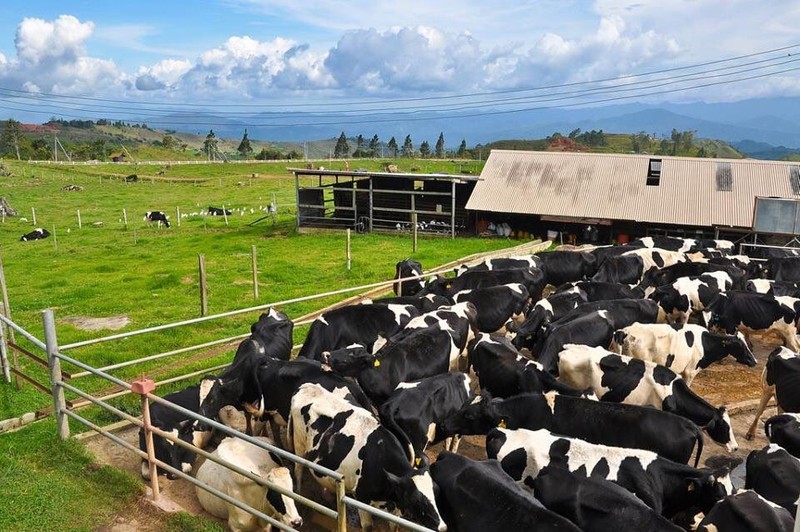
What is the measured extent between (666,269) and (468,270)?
18.3 ft

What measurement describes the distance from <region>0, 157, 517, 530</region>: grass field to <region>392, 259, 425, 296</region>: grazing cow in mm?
1949

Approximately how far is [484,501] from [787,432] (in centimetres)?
442

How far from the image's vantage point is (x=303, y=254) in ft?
83.1

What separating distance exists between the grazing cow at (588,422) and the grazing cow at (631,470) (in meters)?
0.75

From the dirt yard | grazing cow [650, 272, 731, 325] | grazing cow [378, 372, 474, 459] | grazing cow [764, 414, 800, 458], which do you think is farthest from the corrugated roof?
grazing cow [378, 372, 474, 459]

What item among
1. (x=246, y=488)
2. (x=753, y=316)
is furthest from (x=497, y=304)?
(x=246, y=488)

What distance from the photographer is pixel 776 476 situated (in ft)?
22.4

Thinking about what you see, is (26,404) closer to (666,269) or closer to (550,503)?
(550,503)

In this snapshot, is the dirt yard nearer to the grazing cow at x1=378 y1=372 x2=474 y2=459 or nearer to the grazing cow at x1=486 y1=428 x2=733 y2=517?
the grazing cow at x1=378 y1=372 x2=474 y2=459

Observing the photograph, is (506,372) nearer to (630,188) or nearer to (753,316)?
(753,316)

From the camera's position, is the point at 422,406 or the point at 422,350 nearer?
the point at 422,406

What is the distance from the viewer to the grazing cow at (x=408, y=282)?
16675 mm

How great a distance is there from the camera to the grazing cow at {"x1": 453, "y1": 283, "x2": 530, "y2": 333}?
13.4m

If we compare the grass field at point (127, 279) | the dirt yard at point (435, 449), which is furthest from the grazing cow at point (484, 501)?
the grass field at point (127, 279)
